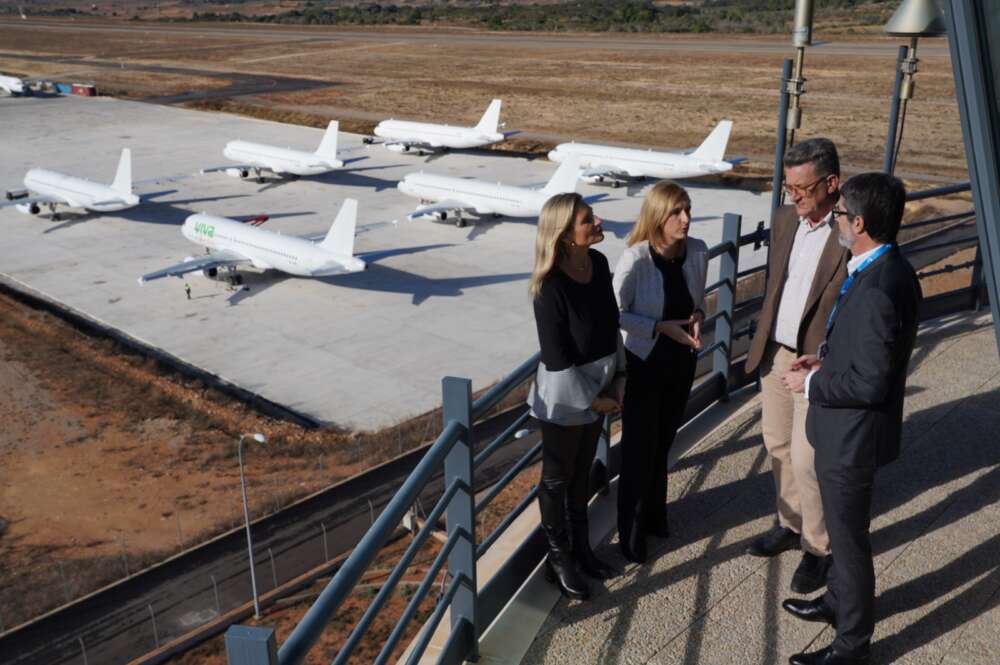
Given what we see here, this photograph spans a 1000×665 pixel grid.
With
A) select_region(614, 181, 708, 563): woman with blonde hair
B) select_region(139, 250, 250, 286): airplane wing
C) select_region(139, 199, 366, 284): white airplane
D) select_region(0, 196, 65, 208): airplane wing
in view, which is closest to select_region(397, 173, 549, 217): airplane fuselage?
select_region(139, 199, 366, 284): white airplane

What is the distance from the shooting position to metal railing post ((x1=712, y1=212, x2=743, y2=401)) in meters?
9.51

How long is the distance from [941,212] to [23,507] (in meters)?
41.9

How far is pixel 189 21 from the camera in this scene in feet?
616

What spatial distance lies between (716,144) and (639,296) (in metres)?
43.6

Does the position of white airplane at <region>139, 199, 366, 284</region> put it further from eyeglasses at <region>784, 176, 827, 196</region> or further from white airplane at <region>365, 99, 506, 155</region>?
eyeglasses at <region>784, 176, 827, 196</region>

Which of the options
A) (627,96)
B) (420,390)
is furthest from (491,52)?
(420,390)

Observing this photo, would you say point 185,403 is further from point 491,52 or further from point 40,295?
point 491,52

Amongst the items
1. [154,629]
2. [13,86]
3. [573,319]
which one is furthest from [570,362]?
[13,86]

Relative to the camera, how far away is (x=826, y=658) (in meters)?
6.04

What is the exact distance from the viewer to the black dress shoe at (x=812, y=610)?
6.50 meters

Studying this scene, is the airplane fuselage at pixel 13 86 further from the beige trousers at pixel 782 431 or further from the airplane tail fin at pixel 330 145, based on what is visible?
the beige trousers at pixel 782 431

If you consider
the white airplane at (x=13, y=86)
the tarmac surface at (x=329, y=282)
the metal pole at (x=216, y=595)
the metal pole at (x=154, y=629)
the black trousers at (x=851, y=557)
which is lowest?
the metal pole at (x=154, y=629)

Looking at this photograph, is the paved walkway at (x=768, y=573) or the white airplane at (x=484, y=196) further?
the white airplane at (x=484, y=196)

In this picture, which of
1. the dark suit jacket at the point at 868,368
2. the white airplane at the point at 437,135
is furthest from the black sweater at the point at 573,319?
the white airplane at the point at 437,135
